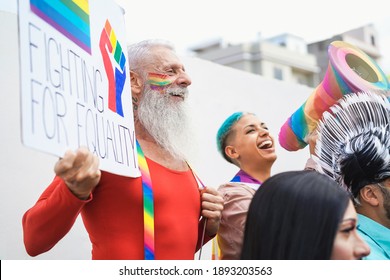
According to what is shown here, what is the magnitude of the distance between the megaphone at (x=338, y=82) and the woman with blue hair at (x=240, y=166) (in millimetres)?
179

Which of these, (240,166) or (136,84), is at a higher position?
(136,84)

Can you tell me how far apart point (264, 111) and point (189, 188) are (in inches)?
81.3

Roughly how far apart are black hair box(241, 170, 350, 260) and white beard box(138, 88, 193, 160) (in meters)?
0.56

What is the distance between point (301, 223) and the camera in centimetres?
128

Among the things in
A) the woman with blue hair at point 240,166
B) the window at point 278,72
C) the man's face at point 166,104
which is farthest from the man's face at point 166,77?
the window at point 278,72

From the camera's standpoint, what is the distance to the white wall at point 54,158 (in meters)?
2.38

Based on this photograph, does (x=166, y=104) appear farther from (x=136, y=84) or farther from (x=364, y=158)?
(x=364, y=158)

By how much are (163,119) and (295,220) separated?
27.6 inches

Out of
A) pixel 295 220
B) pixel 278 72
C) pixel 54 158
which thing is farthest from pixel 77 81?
pixel 278 72

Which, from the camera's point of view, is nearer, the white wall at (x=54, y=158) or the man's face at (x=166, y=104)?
the man's face at (x=166, y=104)

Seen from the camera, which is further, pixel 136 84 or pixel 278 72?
pixel 278 72

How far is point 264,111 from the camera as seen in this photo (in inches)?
149

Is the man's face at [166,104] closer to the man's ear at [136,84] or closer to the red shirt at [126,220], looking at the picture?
the man's ear at [136,84]
